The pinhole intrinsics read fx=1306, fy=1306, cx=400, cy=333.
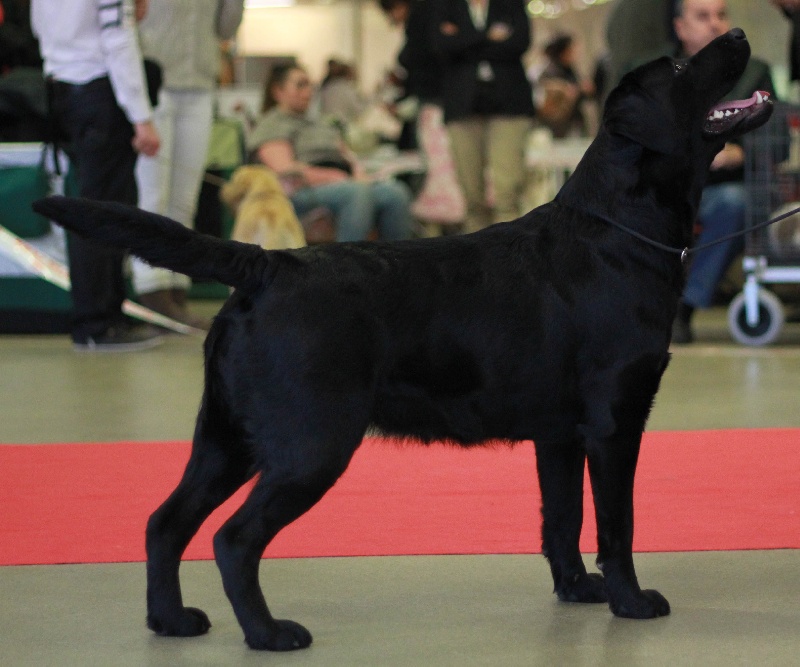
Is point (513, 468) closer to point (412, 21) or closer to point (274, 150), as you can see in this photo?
point (274, 150)

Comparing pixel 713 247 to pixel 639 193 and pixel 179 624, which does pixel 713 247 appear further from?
pixel 179 624

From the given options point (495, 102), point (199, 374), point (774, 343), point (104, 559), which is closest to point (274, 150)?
point (495, 102)

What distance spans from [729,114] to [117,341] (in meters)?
4.80

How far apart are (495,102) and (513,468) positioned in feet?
15.6

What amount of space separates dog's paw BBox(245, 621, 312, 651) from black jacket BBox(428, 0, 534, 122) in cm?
632

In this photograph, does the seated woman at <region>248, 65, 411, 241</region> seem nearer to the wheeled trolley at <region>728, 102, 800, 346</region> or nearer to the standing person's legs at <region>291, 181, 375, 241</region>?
the standing person's legs at <region>291, 181, 375, 241</region>

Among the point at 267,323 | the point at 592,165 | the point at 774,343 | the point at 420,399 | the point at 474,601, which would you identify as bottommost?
the point at 774,343

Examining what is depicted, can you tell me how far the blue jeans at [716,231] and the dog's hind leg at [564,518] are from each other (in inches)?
180

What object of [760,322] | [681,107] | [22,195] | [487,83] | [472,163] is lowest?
[760,322]

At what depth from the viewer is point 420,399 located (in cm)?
246

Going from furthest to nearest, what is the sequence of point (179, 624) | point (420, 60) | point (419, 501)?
point (420, 60), point (419, 501), point (179, 624)

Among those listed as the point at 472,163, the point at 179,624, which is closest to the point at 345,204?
the point at 472,163

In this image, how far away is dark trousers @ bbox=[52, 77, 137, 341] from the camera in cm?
645

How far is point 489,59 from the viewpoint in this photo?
328 inches
